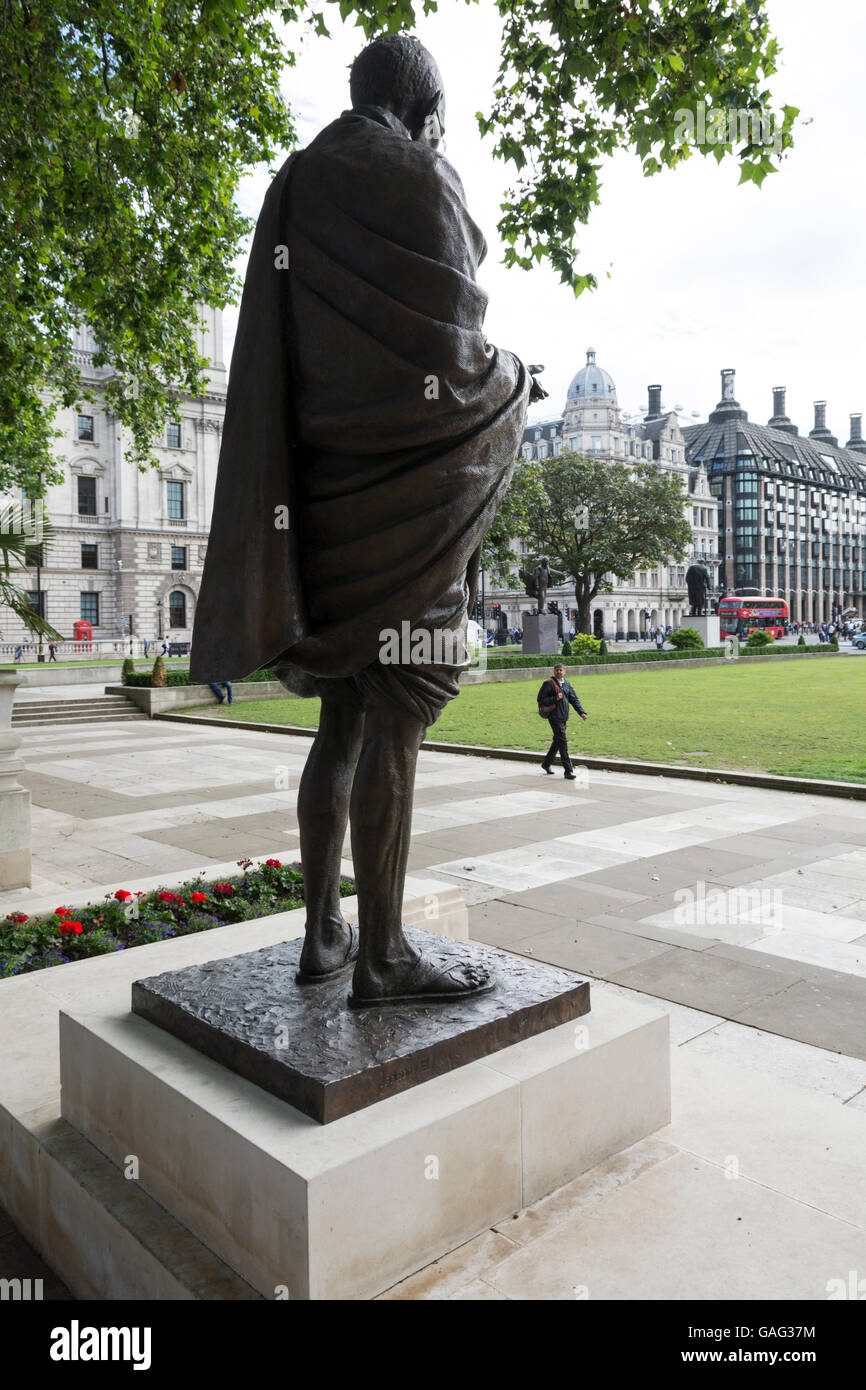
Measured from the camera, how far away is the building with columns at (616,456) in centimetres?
8825

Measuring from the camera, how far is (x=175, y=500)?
60406 millimetres

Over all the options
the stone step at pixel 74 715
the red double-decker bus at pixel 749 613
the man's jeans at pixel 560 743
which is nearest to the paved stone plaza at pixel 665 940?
the man's jeans at pixel 560 743

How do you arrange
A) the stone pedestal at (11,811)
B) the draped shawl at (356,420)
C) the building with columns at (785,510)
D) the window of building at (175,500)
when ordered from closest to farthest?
the draped shawl at (356,420), the stone pedestal at (11,811), the window of building at (175,500), the building with columns at (785,510)

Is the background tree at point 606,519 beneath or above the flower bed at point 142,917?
above

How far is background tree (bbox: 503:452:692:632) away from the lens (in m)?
50.8

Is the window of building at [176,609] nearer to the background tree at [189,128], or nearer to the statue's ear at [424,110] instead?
the background tree at [189,128]

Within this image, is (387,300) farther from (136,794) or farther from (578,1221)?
(136,794)

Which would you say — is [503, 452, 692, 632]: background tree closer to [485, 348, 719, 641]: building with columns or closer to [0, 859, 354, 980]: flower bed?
[485, 348, 719, 641]: building with columns

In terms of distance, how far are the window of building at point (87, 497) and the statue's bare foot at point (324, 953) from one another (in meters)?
61.0

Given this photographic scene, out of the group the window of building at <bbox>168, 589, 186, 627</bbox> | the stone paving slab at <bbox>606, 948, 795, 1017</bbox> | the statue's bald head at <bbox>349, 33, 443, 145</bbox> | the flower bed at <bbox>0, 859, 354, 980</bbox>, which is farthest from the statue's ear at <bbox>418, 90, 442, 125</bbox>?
the window of building at <bbox>168, 589, 186, 627</bbox>

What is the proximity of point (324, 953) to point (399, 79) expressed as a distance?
2.54m

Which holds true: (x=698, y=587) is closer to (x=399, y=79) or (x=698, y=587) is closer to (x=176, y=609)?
(x=176, y=609)

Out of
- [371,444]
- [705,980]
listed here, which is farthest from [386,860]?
A: [705,980]
